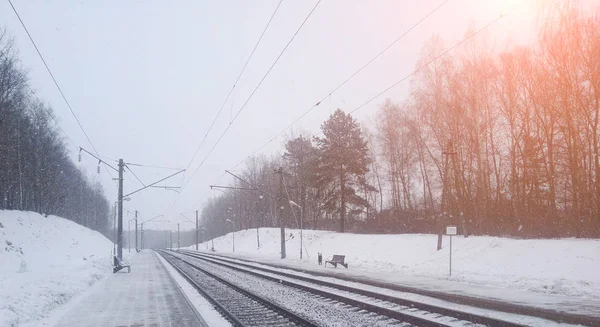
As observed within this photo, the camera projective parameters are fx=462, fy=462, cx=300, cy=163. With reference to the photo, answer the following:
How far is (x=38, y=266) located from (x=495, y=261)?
98.5 ft

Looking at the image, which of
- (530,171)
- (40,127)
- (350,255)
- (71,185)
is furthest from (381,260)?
(71,185)

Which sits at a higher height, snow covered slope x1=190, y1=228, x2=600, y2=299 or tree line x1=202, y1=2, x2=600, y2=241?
tree line x1=202, y1=2, x2=600, y2=241

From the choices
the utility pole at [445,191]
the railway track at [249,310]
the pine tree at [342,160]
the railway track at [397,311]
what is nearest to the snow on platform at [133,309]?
the railway track at [249,310]

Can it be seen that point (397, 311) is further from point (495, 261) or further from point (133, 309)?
point (495, 261)

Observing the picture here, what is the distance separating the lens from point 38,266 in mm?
32688

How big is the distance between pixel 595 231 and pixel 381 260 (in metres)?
14.5

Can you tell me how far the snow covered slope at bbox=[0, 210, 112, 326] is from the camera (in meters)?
12.7

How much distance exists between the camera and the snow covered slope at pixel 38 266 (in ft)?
41.8

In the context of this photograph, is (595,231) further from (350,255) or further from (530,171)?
(350,255)

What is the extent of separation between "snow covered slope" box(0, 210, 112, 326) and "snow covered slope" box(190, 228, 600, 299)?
1507cm

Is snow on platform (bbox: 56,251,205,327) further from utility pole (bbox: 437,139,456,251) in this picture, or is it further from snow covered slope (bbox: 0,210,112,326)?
utility pole (bbox: 437,139,456,251)

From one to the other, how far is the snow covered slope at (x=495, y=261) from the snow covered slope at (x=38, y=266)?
1507 cm

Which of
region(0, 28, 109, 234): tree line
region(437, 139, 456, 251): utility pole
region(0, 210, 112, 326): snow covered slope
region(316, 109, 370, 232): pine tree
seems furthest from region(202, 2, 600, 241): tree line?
region(0, 28, 109, 234): tree line

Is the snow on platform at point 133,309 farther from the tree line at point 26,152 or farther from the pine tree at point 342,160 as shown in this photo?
the pine tree at point 342,160
